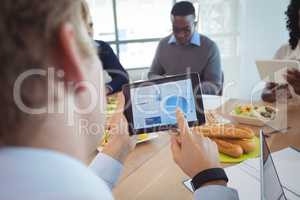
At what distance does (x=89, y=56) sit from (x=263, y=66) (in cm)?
143

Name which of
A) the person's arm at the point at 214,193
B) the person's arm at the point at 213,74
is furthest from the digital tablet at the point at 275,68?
the person's arm at the point at 214,193

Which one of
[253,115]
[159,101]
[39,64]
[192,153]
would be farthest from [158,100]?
[39,64]

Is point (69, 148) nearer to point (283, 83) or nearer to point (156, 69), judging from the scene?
point (283, 83)

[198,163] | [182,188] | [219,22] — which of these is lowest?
[182,188]

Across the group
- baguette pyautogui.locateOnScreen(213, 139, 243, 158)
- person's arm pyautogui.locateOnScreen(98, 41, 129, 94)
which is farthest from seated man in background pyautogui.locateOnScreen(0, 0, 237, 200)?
person's arm pyautogui.locateOnScreen(98, 41, 129, 94)

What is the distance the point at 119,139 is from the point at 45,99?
1.98 feet

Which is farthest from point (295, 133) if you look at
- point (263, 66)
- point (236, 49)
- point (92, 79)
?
point (236, 49)

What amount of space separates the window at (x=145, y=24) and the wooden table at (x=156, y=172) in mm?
2166

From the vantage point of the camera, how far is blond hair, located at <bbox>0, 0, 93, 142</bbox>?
11.2 inches

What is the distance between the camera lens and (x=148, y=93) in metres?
0.98

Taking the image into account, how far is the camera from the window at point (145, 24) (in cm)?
324

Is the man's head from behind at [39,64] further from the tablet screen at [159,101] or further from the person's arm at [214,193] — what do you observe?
the tablet screen at [159,101]

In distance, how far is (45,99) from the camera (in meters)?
0.33

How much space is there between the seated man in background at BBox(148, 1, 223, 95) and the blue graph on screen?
1110mm
